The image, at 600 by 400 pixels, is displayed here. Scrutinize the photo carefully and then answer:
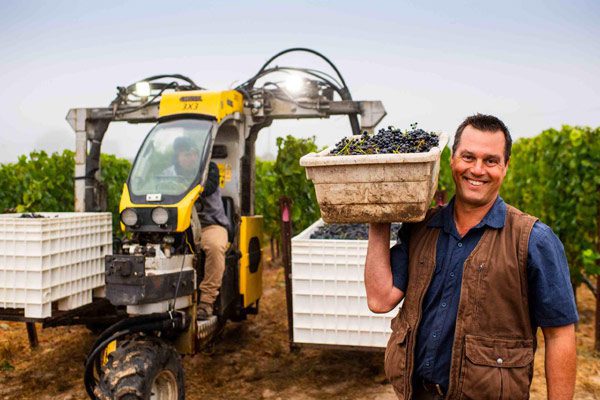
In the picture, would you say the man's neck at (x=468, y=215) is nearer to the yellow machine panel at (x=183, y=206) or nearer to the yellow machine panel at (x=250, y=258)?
the yellow machine panel at (x=183, y=206)

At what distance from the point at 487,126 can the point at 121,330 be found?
115 inches

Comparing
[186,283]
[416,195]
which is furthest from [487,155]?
[186,283]

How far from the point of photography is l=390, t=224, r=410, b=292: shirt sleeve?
2230mm

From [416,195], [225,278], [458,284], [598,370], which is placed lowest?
[598,370]

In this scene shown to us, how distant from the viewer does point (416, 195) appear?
6.96 ft

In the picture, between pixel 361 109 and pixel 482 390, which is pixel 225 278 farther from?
pixel 482 390

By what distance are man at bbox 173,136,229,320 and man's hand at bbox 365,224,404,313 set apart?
8.68ft

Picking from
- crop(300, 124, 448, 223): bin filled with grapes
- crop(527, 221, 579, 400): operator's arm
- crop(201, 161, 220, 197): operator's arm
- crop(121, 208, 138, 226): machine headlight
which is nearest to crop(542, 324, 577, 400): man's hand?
crop(527, 221, 579, 400): operator's arm

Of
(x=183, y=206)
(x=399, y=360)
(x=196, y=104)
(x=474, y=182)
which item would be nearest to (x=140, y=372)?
(x=183, y=206)

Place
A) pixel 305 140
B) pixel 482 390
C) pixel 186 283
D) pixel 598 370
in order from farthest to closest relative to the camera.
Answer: pixel 305 140 → pixel 598 370 → pixel 186 283 → pixel 482 390

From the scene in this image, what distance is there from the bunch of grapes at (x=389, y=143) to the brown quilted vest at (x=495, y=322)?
19.7 inches

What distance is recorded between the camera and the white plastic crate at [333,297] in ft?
14.7

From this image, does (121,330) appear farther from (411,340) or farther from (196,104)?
(411,340)

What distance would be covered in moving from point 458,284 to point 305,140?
310 inches
